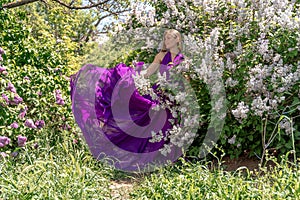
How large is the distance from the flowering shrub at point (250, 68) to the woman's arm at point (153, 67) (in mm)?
476

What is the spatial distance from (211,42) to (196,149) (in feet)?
3.66

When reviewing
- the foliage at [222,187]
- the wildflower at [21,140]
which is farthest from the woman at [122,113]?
the foliage at [222,187]

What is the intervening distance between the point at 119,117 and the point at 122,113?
0.19ft

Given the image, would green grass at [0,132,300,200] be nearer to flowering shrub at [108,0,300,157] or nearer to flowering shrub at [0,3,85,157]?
flowering shrub at [108,0,300,157]

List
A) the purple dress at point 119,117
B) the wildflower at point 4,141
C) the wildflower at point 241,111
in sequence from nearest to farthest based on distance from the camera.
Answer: the wildflower at point 241,111
the wildflower at point 4,141
the purple dress at point 119,117

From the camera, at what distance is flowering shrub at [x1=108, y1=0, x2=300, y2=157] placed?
3693 millimetres

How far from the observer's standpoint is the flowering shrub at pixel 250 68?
145 inches

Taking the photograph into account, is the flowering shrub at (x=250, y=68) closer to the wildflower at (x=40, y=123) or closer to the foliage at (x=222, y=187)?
the foliage at (x=222, y=187)

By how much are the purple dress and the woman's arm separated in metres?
0.07

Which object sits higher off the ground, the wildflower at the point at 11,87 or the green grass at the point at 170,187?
the wildflower at the point at 11,87

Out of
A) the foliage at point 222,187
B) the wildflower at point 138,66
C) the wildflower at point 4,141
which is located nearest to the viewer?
the foliage at point 222,187

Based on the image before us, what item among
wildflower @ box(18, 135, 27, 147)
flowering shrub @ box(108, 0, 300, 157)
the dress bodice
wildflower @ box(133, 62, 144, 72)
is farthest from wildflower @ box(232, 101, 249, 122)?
wildflower @ box(18, 135, 27, 147)

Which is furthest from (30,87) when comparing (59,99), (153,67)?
(153,67)

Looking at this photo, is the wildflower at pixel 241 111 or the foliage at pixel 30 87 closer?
the wildflower at pixel 241 111
